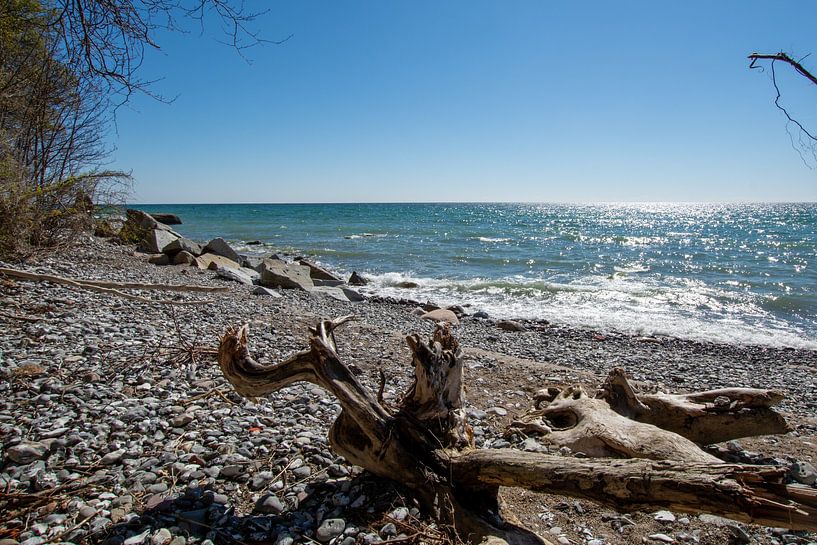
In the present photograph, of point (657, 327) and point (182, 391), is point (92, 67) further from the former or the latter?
point (657, 327)

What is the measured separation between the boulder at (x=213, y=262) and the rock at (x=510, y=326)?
10.8 metres

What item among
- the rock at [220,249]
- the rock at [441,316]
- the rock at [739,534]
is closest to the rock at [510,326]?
the rock at [441,316]

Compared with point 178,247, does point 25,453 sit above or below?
below

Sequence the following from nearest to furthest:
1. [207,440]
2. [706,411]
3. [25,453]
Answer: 1. [25,453]
2. [207,440]
3. [706,411]

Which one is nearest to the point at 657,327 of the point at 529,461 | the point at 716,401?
the point at 716,401

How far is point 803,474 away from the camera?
4320 millimetres

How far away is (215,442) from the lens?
3.93 m

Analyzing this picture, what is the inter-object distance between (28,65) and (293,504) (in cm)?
1071

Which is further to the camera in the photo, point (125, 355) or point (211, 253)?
point (211, 253)

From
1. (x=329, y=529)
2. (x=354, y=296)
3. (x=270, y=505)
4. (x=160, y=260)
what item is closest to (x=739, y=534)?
(x=329, y=529)

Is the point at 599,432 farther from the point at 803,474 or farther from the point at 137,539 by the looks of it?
the point at 137,539

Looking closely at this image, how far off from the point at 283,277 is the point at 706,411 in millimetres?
13395

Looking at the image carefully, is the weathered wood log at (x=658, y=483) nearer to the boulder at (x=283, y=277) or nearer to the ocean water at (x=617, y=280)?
the ocean water at (x=617, y=280)

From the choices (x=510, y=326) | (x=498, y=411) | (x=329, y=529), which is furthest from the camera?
(x=510, y=326)
